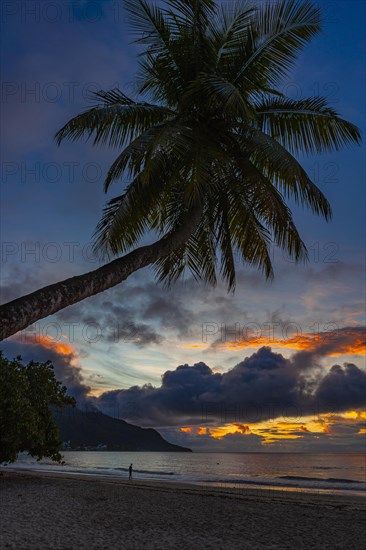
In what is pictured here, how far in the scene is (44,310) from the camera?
18.0 feet

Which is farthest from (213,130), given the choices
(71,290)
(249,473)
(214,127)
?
(249,473)

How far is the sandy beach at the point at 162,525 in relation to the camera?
8.98 m

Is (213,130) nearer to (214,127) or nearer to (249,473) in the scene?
(214,127)

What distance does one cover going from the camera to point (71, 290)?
603 cm

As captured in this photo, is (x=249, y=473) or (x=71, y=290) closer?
(x=71, y=290)

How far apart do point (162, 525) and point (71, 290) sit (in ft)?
24.5

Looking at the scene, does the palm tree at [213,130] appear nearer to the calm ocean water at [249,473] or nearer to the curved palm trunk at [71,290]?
the curved palm trunk at [71,290]

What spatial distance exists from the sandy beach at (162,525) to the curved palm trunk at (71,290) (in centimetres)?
491

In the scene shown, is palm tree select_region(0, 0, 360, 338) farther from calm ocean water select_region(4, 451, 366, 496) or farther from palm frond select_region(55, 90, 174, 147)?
calm ocean water select_region(4, 451, 366, 496)

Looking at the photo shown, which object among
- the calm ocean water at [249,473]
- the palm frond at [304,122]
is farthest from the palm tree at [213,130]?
the calm ocean water at [249,473]

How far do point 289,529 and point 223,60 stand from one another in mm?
10423

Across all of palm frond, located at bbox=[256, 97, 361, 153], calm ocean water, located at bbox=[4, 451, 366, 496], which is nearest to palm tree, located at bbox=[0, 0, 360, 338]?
palm frond, located at bbox=[256, 97, 361, 153]

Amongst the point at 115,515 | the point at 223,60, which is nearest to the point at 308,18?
the point at 223,60

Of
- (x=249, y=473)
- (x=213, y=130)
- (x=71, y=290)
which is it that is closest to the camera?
(x=71, y=290)
